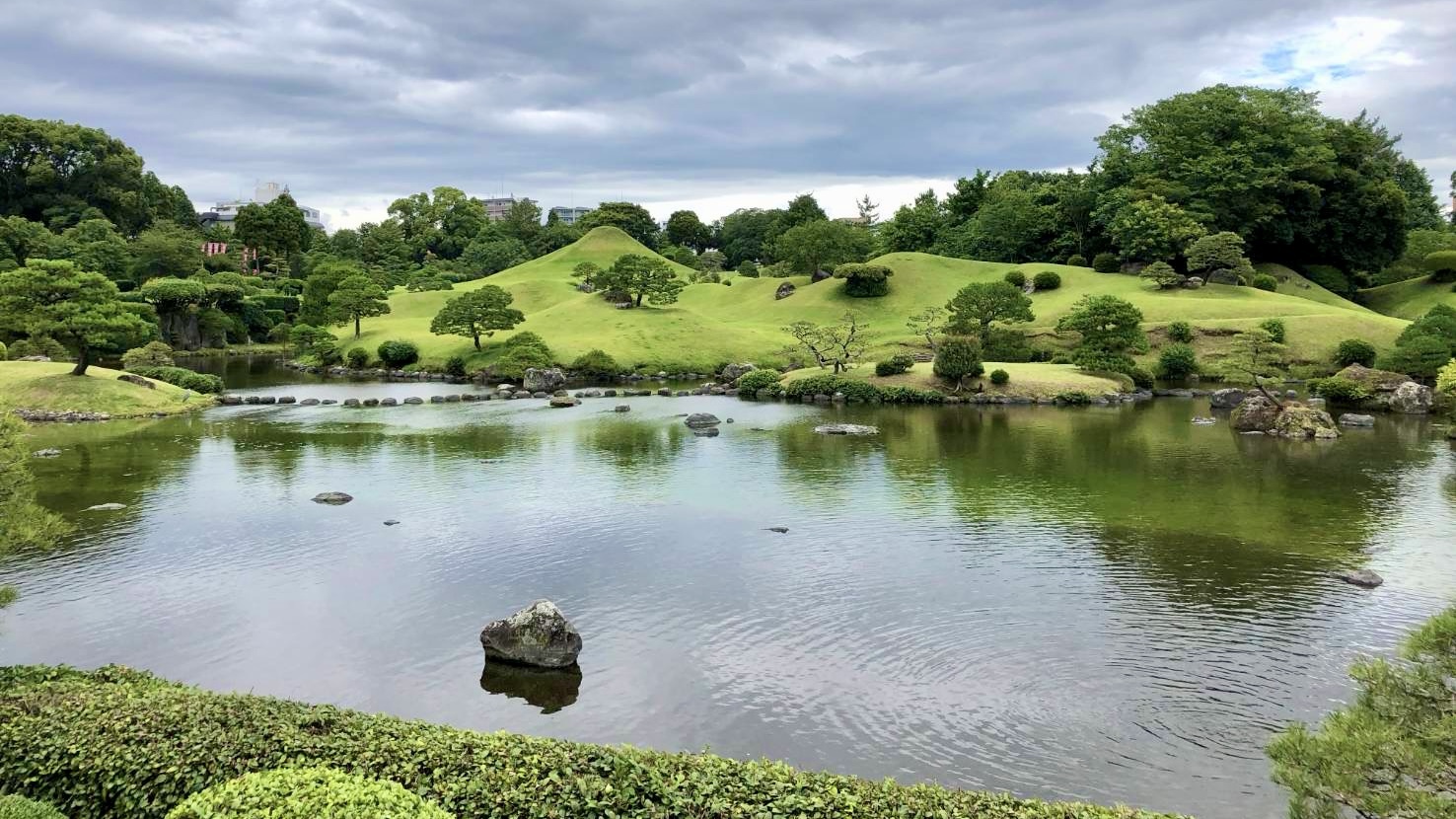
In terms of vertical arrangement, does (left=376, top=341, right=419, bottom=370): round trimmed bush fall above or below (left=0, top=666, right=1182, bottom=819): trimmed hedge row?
above

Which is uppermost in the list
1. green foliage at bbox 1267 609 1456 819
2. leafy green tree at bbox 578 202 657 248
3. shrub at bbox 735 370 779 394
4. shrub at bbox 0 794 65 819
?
leafy green tree at bbox 578 202 657 248

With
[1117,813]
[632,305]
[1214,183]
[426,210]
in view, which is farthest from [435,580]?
[426,210]

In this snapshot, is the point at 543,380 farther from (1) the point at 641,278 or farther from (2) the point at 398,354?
(1) the point at 641,278

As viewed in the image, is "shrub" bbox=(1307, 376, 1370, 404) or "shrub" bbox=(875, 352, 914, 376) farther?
"shrub" bbox=(875, 352, 914, 376)

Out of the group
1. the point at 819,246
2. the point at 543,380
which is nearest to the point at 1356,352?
the point at 819,246

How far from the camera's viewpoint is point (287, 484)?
2761cm

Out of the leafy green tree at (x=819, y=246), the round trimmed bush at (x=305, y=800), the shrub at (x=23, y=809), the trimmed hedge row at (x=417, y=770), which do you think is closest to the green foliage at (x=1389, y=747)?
the trimmed hedge row at (x=417, y=770)

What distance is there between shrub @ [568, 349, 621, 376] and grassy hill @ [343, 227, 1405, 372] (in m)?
1.63

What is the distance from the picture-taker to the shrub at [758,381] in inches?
2143

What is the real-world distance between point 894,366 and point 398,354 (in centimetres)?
3903

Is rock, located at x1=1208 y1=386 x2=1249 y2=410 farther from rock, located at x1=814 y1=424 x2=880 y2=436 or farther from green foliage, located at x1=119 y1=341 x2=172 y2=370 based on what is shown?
green foliage, located at x1=119 y1=341 x2=172 y2=370

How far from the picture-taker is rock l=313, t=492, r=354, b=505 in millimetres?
25078

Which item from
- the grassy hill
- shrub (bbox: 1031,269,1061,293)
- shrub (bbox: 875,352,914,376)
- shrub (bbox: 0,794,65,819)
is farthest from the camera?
shrub (bbox: 1031,269,1061,293)

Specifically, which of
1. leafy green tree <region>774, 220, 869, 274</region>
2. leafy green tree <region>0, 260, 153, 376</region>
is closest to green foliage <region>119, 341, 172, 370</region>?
leafy green tree <region>0, 260, 153, 376</region>
